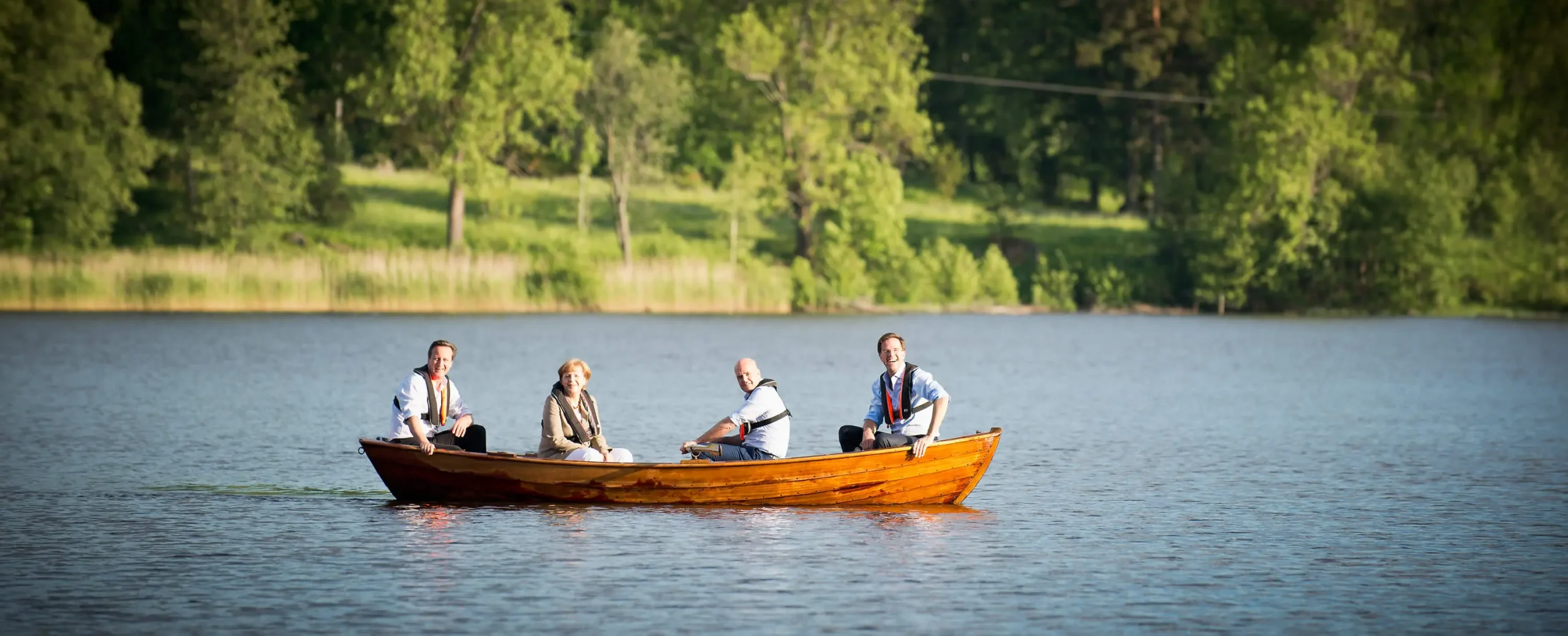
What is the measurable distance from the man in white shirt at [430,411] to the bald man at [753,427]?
2412 millimetres

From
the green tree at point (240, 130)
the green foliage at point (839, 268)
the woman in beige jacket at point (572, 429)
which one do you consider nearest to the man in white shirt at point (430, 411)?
the woman in beige jacket at point (572, 429)

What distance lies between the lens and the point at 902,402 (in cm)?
2105

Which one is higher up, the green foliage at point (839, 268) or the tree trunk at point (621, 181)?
the tree trunk at point (621, 181)

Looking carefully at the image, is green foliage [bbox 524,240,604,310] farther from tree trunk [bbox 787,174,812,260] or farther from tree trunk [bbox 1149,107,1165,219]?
tree trunk [bbox 1149,107,1165,219]

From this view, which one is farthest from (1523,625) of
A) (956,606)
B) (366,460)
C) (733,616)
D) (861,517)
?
(366,460)

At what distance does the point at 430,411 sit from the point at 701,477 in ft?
9.44

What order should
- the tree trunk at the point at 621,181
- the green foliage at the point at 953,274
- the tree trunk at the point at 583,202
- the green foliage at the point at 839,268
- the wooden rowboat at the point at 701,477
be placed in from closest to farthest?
the wooden rowboat at the point at 701,477 < the green foliage at the point at 839,268 < the tree trunk at the point at 621,181 < the green foliage at the point at 953,274 < the tree trunk at the point at 583,202

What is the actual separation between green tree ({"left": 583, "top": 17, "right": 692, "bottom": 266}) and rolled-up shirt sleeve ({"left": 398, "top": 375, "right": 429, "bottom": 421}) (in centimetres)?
6062

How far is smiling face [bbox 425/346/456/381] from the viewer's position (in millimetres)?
20203

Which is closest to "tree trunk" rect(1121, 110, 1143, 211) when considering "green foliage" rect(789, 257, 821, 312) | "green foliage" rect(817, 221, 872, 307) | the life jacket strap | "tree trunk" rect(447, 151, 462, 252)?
"green foliage" rect(817, 221, 872, 307)

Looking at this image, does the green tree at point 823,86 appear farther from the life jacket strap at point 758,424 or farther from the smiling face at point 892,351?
the smiling face at point 892,351

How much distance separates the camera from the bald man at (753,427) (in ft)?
67.5

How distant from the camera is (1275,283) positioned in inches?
3351

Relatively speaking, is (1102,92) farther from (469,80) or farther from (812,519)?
(812,519)
